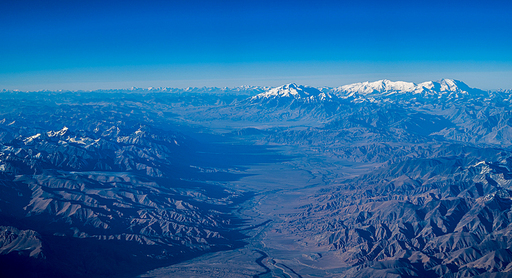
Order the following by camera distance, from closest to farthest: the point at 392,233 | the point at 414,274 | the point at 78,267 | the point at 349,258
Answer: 1. the point at 414,274
2. the point at 78,267
3. the point at 349,258
4. the point at 392,233

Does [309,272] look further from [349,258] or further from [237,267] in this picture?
[237,267]

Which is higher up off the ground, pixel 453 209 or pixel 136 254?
pixel 453 209

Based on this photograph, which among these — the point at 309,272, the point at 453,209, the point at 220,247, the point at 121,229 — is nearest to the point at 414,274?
the point at 309,272

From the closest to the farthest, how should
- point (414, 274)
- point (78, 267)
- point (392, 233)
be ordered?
point (414, 274) < point (78, 267) < point (392, 233)

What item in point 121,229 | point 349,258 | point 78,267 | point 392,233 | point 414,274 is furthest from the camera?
point 121,229

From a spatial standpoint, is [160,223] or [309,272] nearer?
[309,272]

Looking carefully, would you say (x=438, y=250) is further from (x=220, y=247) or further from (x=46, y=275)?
(x=46, y=275)

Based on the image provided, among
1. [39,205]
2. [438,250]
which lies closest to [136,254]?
[39,205]

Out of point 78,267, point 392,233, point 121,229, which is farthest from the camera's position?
point 121,229

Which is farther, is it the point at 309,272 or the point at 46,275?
the point at 309,272
